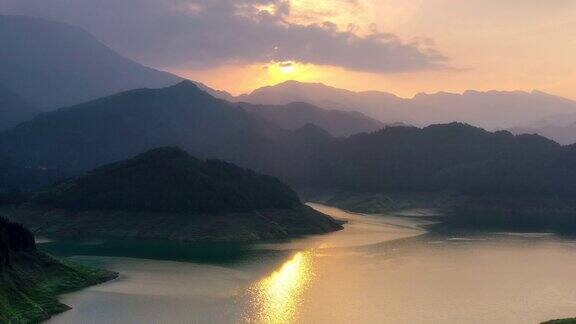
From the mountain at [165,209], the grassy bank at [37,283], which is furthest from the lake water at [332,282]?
the mountain at [165,209]

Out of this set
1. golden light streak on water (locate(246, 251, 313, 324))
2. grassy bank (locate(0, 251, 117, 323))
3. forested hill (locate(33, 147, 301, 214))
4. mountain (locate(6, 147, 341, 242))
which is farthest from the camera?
forested hill (locate(33, 147, 301, 214))

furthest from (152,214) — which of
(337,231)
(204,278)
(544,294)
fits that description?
(544,294)

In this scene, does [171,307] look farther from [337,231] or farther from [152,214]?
[337,231]

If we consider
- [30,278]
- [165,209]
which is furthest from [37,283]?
[165,209]

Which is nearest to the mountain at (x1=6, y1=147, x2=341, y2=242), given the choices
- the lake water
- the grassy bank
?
the lake water

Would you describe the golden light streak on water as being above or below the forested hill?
below

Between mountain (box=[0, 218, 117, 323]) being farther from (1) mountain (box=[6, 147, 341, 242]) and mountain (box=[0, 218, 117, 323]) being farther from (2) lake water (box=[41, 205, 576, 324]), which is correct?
(1) mountain (box=[6, 147, 341, 242])

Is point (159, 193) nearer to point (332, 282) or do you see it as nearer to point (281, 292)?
point (332, 282)
